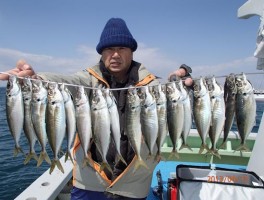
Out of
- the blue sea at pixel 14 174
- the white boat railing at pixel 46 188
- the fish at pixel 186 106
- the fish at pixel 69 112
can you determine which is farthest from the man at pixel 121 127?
the blue sea at pixel 14 174

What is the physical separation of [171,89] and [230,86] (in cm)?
59

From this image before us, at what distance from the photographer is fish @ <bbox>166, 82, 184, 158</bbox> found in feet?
9.97

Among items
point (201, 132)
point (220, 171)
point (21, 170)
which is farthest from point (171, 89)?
point (21, 170)

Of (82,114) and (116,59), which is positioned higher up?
(116,59)

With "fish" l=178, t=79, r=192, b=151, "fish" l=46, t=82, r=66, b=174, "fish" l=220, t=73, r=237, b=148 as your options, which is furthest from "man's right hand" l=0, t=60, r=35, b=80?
"fish" l=220, t=73, r=237, b=148

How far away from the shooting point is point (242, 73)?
9.77ft

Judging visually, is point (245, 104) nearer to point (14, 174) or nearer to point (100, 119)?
point (100, 119)

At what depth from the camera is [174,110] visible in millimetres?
3039

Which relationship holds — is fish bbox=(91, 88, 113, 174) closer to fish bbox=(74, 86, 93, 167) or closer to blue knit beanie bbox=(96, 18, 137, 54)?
fish bbox=(74, 86, 93, 167)

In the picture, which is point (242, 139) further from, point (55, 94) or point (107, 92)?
point (55, 94)

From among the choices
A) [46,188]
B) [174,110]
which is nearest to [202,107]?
[174,110]

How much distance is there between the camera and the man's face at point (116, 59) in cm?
364

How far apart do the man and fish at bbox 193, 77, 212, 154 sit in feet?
1.34

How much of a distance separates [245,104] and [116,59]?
62.5 inches
